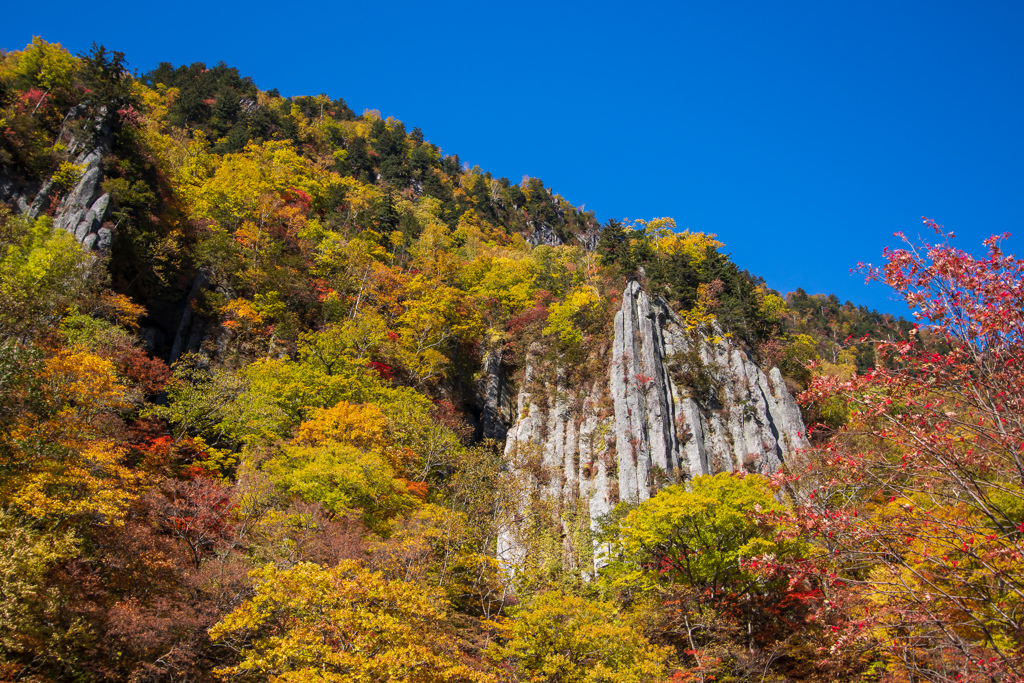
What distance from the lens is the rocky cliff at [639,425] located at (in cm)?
2714

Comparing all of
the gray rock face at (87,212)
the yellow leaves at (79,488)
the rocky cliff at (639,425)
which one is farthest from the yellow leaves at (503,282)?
the yellow leaves at (79,488)

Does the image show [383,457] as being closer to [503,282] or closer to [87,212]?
[87,212]

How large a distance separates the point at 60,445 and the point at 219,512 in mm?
4617

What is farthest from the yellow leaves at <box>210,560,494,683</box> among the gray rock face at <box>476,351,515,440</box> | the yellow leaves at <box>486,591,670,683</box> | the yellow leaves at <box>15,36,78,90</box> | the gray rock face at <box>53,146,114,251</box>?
the yellow leaves at <box>15,36,78,90</box>

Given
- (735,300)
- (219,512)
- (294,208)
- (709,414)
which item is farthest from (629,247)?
(219,512)

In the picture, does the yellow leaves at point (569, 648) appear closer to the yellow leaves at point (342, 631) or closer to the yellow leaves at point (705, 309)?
the yellow leaves at point (342, 631)

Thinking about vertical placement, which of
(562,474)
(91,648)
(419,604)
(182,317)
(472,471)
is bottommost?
(91,648)

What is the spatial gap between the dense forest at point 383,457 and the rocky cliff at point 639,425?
1.99 m

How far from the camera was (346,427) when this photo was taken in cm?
2261

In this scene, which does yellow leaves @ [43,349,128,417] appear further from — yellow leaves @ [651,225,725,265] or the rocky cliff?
yellow leaves @ [651,225,725,265]

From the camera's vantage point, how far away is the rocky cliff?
89.0ft

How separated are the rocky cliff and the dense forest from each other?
6.52ft

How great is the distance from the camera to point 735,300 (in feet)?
122

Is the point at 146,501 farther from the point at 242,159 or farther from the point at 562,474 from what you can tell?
the point at 242,159
